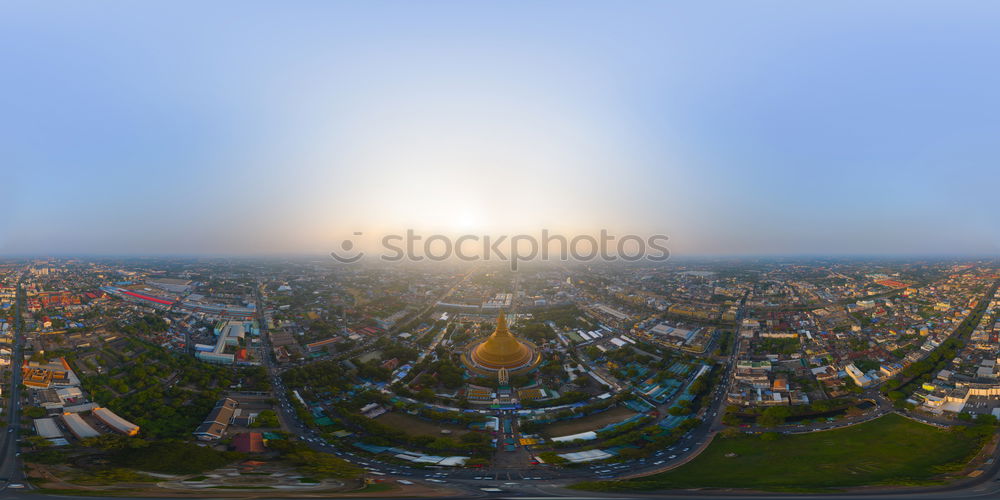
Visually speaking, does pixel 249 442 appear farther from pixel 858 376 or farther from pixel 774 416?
pixel 858 376

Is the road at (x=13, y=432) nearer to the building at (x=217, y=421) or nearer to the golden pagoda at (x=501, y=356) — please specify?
the building at (x=217, y=421)

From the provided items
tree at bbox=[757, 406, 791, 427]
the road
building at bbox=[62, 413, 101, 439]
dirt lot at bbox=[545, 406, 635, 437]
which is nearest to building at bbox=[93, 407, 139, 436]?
building at bbox=[62, 413, 101, 439]

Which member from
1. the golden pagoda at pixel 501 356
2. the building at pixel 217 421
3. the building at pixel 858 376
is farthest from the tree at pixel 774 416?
the building at pixel 217 421

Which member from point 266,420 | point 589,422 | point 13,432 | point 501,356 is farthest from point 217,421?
point 589,422

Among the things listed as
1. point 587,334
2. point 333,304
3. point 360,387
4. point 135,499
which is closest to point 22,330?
point 333,304

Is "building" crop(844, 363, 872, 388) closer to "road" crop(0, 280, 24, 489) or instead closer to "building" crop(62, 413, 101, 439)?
"road" crop(0, 280, 24, 489)

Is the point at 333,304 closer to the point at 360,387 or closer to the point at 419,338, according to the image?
the point at 419,338
